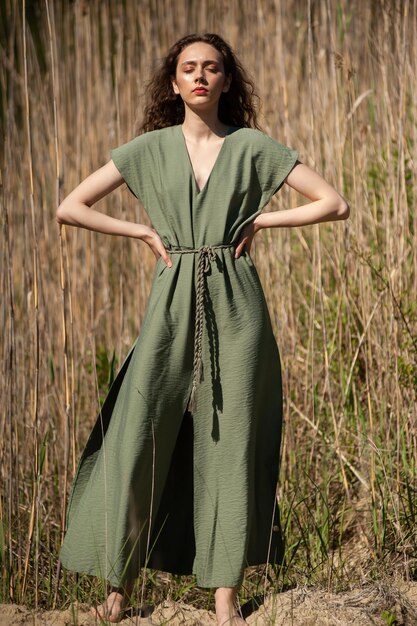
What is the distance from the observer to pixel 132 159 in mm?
1900

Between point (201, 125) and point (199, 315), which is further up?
point (201, 125)

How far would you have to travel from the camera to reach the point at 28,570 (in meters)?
2.18

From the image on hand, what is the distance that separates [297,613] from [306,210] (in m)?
0.86

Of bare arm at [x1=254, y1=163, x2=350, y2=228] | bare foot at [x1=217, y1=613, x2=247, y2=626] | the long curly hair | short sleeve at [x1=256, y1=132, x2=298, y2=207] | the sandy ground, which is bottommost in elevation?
the sandy ground

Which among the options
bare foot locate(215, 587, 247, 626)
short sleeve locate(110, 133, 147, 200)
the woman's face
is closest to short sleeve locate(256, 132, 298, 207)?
the woman's face

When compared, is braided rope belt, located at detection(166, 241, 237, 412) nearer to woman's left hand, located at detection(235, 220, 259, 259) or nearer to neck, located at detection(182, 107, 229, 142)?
woman's left hand, located at detection(235, 220, 259, 259)

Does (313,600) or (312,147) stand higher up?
(312,147)

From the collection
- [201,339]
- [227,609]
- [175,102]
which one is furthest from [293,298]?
[227,609]

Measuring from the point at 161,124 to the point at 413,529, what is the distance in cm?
119

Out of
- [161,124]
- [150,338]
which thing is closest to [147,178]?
[161,124]

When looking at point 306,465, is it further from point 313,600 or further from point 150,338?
point 150,338

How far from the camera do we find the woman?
1.85m

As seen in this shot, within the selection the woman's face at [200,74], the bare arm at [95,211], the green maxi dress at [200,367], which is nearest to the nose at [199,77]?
the woman's face at [200,74]

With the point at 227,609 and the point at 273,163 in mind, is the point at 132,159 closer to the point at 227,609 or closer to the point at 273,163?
the point at 273,163
